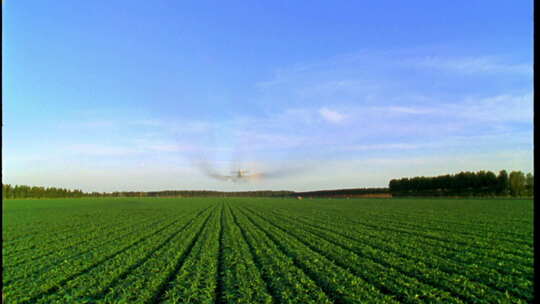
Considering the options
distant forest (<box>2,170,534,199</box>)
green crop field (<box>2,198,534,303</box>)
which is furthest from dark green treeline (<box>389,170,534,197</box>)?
green crop field (<box>2,198,534,303</box>)

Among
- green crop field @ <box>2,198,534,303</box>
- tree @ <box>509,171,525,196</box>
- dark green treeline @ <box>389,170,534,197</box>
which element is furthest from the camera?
dark green treeline @ <box>389,170,534,197</box>

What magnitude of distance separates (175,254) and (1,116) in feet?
47.9

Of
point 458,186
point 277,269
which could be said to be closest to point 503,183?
point 458,186

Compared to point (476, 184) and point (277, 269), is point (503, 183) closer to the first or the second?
point (476, 184)

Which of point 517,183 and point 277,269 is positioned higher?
point 517,183

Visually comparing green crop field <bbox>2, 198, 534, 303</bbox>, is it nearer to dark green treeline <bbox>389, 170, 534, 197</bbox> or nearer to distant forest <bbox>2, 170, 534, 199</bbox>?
distant forest <bbox>2, 170, 534, 199</bbox>

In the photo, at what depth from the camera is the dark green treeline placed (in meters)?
87.8

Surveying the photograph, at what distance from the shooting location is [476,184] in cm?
9888

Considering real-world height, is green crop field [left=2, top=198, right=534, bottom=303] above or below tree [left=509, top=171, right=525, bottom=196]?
below

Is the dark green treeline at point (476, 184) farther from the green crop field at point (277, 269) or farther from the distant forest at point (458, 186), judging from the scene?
the green crop field at point (277, 269)

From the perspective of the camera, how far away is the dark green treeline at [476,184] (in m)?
87.8

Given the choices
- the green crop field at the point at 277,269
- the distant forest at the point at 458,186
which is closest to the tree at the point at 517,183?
the distant forest at the point at 458,186

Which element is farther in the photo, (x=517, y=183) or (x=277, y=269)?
(x=517, y=183)

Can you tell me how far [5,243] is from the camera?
2044 centimetres
